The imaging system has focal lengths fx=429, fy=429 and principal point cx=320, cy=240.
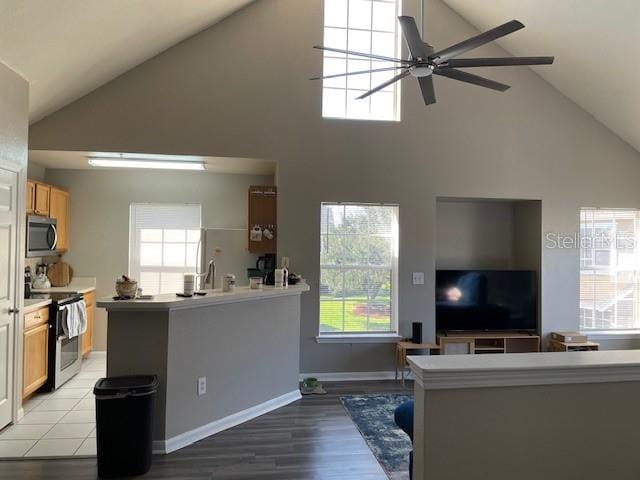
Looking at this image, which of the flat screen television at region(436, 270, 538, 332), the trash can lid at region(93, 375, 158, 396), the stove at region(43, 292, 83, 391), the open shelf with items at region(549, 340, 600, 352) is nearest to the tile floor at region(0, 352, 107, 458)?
the stove at region(43, 292, 83, 391)

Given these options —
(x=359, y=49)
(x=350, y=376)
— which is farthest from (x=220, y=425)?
(x=359, y=49)

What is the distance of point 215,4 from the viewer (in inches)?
174

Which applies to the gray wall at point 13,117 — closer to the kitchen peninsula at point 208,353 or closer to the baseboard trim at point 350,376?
the kitchen peninsula at point 208,353

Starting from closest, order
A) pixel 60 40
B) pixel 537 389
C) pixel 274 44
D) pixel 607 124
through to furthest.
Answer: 1. pixel 537 389
2. pixel 60 40
3. pixel 274 44
4. pixel 607 124

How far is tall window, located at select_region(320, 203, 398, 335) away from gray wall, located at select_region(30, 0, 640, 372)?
15cm

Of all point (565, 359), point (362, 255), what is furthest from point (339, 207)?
point (565, 359)

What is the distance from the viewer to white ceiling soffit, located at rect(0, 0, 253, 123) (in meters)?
3.03

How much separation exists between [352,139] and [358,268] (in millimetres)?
1521

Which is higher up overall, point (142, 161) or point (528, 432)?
point (142, 161)

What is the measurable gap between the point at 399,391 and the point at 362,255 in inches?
61.7

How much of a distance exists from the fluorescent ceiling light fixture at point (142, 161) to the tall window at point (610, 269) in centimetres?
497

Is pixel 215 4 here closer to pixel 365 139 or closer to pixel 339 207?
pixel 365 139

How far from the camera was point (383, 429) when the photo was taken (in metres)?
3.54

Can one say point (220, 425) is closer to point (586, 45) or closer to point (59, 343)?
point (59, 343)
